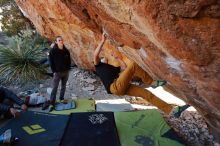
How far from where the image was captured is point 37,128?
6094 mm

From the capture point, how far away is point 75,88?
31.0ft

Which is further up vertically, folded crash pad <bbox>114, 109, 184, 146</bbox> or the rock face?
the rock face

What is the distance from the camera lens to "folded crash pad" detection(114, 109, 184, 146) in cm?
572

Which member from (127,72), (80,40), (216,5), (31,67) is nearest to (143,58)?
(127,72)

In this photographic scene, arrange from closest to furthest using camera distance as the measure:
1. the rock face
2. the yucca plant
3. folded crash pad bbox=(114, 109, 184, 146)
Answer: the rock face, folded crash pad bbox=(114, 109, 184, 146), the yucca plant

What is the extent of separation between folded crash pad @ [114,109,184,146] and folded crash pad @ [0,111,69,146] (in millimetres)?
1130

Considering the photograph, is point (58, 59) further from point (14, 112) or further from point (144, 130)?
point (144, 130)

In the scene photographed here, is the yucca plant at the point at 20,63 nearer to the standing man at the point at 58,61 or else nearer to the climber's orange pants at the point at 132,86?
the standing man at the point at 58,61

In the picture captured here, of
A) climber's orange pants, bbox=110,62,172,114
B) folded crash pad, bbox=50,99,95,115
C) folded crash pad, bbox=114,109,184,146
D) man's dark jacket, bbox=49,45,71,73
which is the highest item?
man's dark jacket, bbox=49,45,71,73

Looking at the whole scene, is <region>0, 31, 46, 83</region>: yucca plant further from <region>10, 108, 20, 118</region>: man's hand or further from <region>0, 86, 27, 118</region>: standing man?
<region>10, 108, 20, 118</region>: man's hand

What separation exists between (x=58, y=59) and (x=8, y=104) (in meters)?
1.43

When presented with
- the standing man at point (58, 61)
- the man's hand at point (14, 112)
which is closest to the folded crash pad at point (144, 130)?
the standing man at point (58, 61)

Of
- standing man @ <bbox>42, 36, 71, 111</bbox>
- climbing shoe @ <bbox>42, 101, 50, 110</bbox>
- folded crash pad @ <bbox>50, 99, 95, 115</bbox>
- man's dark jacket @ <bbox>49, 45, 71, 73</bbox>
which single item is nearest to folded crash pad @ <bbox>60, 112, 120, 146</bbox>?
folded crash pad @ <bbox>50, 99, 95, 115</bbox>

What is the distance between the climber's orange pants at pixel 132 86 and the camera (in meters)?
5.54
